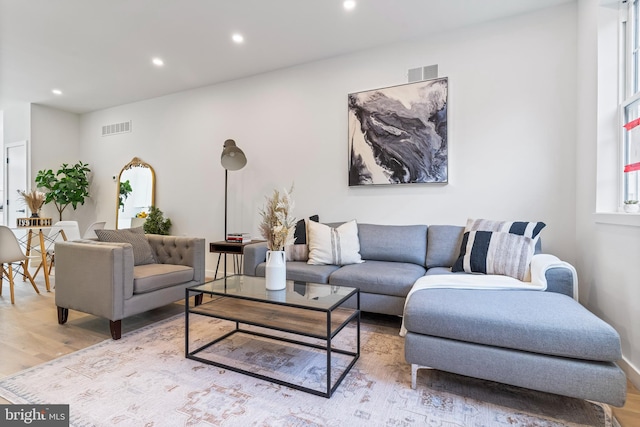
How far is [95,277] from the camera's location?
244 centimetres

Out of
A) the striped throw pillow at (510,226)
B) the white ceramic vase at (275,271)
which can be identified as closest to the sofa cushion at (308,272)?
the white ceramic vase at (275,271)

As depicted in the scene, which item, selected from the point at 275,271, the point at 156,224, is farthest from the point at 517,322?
the point at 156,224

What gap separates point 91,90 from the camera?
4723 millimetres

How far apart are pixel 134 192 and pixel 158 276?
3.06 metres

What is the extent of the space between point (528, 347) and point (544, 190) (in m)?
1.87

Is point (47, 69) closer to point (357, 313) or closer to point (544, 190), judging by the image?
point (357, 313)

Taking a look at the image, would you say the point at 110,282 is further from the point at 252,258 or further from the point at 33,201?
the point at 33,201

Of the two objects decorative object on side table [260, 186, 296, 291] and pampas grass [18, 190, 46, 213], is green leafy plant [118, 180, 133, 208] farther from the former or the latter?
decorative object on side table [260, 186, 296, 291]

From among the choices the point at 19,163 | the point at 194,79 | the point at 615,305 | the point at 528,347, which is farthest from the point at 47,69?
the point at 615,305

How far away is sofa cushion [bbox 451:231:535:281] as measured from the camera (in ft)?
7.52

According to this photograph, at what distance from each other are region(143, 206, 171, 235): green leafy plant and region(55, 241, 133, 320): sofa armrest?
6.62 feet

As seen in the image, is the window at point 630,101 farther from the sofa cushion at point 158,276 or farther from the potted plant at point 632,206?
the sofa cushion at point 158,276

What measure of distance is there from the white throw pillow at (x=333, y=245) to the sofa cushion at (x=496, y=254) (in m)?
0.91

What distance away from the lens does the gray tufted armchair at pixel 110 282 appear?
93.7 inches
